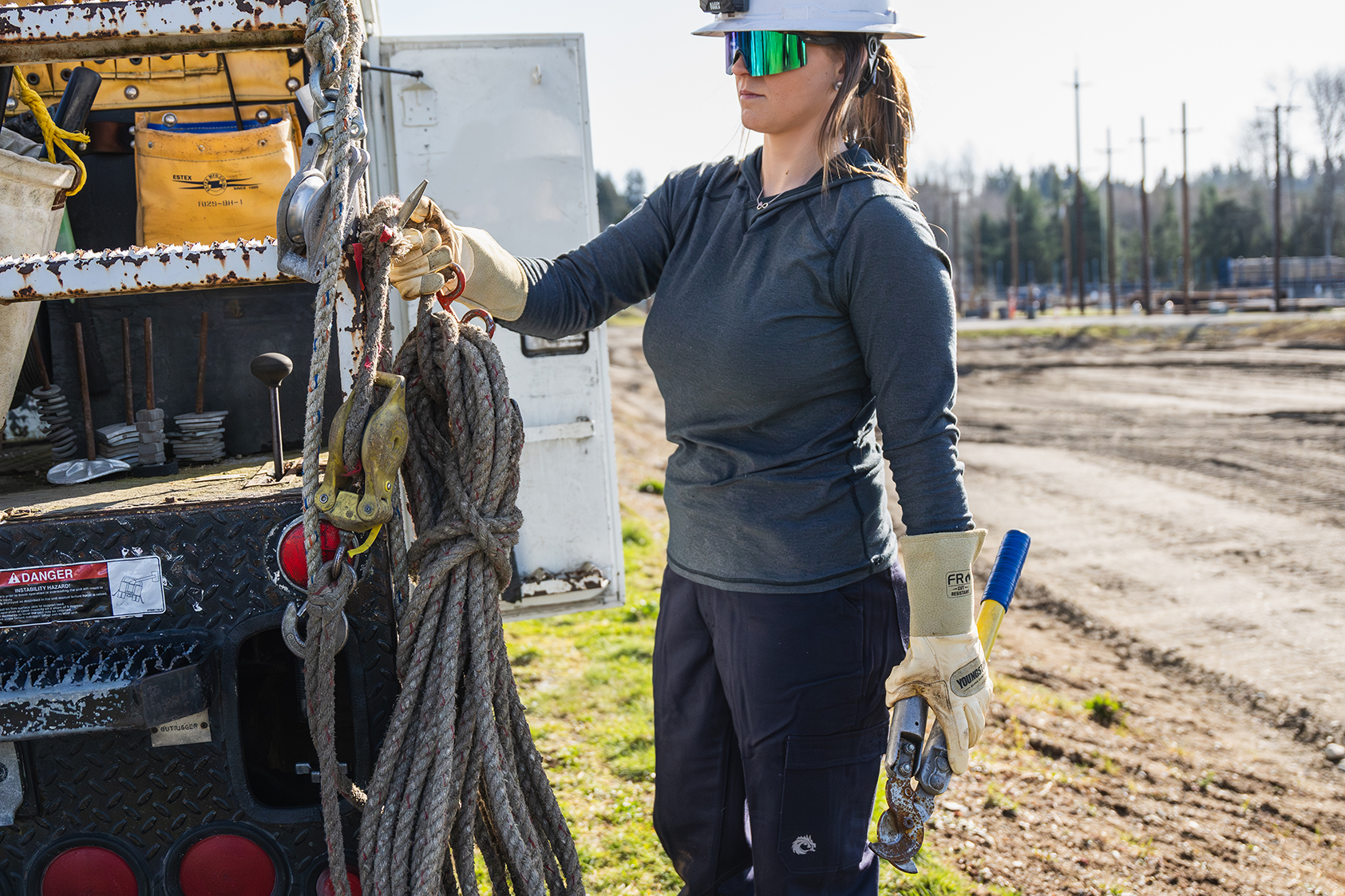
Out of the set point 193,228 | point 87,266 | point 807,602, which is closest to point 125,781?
point 87,266

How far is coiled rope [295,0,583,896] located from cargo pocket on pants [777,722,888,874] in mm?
455

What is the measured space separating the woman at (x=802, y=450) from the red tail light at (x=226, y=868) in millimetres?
789

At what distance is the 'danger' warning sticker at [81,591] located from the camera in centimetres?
173

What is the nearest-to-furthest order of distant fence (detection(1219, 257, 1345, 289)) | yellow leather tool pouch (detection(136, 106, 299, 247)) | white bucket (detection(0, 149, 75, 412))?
white bucket (detection(0, 149, 75, 412)) < yellow leather tool pouch (detection(136, 106, 299, 247)) < distant fence (detection(1219, 257, 1345, 289))

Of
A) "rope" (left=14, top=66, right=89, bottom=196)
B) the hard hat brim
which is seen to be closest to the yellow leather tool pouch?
"rope" (left=14, top=66, right=89, bottom=196)

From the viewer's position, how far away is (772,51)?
1899 mm

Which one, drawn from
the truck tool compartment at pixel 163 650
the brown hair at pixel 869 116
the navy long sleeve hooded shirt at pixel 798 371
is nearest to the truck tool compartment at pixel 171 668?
the truck tool compartment at pixel 163 650

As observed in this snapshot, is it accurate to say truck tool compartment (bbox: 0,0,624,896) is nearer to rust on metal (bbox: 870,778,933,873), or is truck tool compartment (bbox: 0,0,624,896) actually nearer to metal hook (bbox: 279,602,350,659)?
metal hook (bbox: 279,602,350,659)

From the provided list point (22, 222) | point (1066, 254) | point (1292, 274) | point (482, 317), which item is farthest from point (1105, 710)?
point (1292, 274)

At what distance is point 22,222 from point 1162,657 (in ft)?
17.0

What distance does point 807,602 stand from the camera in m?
1.95

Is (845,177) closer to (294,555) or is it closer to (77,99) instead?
(294,555)

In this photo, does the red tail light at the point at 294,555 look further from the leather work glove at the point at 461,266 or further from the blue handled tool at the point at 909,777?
the blue handled tool at the point at 909,777

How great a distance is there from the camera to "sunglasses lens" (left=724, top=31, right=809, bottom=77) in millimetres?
1889
